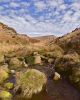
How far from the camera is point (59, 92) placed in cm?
2586

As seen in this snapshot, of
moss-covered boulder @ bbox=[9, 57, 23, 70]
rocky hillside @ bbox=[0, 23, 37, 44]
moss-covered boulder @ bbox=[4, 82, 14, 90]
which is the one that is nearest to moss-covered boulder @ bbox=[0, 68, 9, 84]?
moss-covered boulder @ bbox=[4, 82, 14, 90]

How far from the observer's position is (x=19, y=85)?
24406 mm

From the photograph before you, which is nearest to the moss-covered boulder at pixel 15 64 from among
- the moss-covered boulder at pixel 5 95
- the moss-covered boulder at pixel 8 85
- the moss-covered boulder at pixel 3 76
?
the moss-covered boulder at pixel 3 76

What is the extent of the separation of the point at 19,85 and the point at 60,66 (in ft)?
32.2

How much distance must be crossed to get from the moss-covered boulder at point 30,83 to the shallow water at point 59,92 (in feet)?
2.01

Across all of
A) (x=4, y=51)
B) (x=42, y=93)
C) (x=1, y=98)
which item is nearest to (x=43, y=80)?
(x=42, y=93)

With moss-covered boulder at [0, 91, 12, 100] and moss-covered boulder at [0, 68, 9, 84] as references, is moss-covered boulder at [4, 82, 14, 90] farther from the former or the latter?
moss-covered boulder at [0, 91, 12, 100]

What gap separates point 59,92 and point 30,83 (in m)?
3.69

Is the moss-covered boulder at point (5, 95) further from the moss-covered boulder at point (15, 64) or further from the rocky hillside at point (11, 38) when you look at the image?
the rocky hillside at point (11, 38)

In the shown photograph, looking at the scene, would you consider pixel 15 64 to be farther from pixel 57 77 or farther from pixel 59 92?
pixel 59 92

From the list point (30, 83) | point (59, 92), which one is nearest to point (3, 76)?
point (30, 83)

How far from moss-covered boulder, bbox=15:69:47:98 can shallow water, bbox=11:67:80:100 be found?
2.01ft

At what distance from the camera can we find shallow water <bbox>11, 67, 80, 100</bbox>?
24.0 meters

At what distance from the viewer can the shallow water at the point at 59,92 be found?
2401 cm
